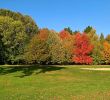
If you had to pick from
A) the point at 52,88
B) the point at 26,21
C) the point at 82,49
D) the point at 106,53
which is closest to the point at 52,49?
the point at 82,49

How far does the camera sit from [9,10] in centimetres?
7431

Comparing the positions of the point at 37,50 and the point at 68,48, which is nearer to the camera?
the point at 37,50

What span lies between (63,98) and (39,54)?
191ft

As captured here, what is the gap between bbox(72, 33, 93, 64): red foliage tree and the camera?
8762cm

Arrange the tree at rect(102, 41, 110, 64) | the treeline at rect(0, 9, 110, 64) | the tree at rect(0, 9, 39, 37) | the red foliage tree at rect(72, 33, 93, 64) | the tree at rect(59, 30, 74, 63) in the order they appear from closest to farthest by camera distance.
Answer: the tree at rect(0, 9, 39, 37), the treeline at rect(0, 9, 110, 64), the red foliage tree at rect(72, 33, 93, 64), the tree at rect(59, 30, 74, 63), the tree at rect(102, 41, 110, 64)

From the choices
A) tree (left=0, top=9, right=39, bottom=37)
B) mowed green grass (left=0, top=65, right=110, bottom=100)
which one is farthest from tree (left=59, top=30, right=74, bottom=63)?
mowed green grass (left=0, top=65, right=110, bottom=100)

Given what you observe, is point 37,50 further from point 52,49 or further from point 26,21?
point 52,49

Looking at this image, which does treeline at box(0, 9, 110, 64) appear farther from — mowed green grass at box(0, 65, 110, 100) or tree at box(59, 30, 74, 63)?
mowed green grass at box(0, 65, 110, 100)

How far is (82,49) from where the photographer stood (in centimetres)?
8750

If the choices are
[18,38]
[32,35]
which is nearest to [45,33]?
[32,35]

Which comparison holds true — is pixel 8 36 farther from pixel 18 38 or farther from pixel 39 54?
pixel 39 54

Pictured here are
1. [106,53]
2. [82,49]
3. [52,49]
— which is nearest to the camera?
[82,49]

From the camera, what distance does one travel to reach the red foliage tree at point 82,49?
87.6 meters

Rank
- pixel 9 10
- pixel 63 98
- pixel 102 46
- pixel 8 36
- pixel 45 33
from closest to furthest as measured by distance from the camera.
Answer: pixel 63 98
pixel 8 36
pixel 9 10
pixel 45 33
pixel 102 46
